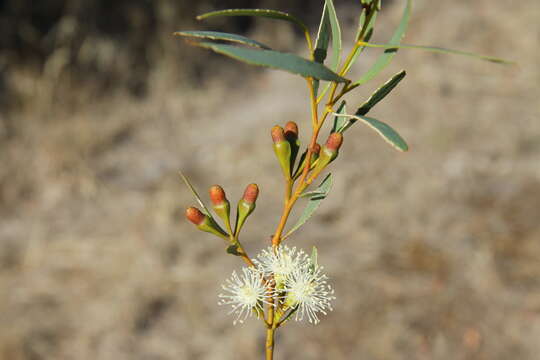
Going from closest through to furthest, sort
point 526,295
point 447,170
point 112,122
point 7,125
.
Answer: point 526,295 → point 447,170 → point 7,125 → point 112,122

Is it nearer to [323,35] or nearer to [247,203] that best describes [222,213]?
[247,203]

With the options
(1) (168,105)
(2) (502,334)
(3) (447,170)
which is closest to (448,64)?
(3) (447,170)

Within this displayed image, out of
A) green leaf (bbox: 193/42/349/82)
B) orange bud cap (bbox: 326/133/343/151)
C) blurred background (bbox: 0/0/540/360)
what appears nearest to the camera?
green leaf (bbox: 193/42/349/82)

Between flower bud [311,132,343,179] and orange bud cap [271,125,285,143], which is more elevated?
orange bud cap [271,125,285,143]

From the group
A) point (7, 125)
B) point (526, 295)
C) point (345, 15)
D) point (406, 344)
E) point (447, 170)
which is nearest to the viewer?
point (406, 344)

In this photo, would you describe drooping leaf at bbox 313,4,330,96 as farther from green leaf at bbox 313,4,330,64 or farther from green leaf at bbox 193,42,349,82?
green leaf at bbox 193,42,349,82

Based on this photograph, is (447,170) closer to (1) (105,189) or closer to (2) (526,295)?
(2) (526,295)

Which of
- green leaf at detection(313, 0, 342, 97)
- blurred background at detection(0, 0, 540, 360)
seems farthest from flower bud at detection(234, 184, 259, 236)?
blurred background at detection(0, 0, 540, 360)

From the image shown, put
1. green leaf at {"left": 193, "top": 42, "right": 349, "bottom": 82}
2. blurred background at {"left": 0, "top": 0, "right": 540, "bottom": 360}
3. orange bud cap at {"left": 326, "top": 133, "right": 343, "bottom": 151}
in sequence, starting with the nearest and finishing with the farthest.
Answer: green leaf at {"left": 193, "top": 42, "right": 349, "bottom": 82} → orange bud cap at {"left": 326, "top": 133, "right": 343, "bottom": 151} → blurred background at {"left": 0, "top": 0, "right": 540, "bottom": 360}
